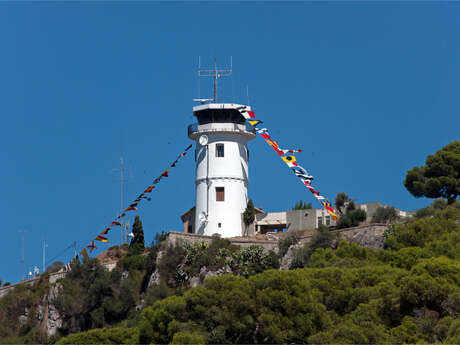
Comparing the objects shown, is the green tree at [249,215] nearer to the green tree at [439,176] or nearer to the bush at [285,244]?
the bush at [285,244]

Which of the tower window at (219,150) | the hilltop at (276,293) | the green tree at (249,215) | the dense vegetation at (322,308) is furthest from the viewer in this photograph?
the tower window at (219,150)

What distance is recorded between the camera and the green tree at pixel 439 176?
68312 mm

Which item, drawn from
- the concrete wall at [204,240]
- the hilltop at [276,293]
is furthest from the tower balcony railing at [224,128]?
the hilltop at [276,293]

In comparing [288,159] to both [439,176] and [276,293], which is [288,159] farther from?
[276,293]

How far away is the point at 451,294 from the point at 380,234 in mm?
A: 17206

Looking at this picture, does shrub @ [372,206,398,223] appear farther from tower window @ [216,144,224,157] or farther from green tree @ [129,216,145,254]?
green tree @ [129,216,145,254]

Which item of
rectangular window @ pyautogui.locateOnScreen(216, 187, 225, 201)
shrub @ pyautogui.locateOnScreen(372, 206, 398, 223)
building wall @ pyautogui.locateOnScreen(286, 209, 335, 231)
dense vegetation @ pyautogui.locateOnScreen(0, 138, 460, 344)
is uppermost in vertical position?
rectangular window @ pyautogui.locateOnScreen(216, 187, 225, 201)

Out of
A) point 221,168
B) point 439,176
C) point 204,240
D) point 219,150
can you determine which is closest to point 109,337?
point 204,240

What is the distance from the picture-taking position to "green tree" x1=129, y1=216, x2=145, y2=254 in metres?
69.6

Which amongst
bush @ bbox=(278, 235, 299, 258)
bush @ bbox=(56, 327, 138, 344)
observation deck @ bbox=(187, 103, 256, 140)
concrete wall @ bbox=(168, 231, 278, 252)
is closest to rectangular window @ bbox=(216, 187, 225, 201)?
concrete wall @ bbox=(168, 231, 278, 252)

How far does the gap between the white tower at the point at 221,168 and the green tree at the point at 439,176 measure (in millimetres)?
11238

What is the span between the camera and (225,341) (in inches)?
1864

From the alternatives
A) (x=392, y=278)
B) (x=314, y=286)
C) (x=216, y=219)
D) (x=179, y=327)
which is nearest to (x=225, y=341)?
(x=179, y=327)

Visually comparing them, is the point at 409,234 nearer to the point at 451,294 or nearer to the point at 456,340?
the point at 451,294
